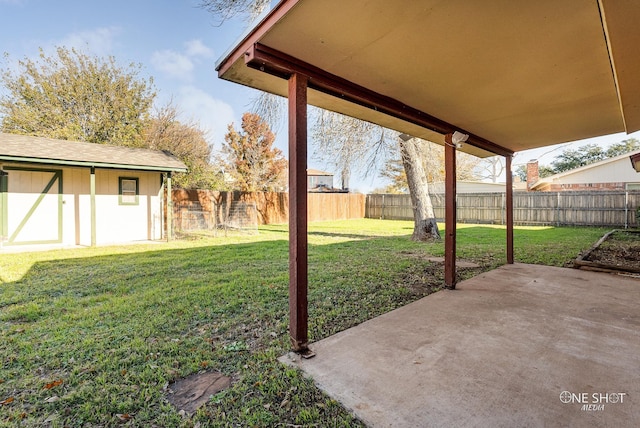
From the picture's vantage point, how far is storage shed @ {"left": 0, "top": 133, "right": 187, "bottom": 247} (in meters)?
7.09

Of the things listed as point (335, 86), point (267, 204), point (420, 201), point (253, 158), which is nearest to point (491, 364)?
point (335, 86)

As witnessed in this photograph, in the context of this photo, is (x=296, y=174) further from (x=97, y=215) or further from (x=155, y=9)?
(x=155, y=9)

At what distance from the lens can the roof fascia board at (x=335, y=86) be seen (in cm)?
207

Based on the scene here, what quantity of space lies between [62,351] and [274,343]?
1606 mm

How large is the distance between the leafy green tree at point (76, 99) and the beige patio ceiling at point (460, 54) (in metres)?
15.3

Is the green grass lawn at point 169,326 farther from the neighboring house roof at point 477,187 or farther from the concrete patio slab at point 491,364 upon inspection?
the neighboring house roof at point 477,187

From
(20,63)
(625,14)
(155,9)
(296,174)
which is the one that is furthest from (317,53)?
(20,63)

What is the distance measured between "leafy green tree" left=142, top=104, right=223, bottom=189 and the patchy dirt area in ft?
48.2

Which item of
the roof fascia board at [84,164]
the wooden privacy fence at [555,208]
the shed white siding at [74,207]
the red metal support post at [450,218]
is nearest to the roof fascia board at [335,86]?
the red metal support post at [450,218]

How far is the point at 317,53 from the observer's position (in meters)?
2.13

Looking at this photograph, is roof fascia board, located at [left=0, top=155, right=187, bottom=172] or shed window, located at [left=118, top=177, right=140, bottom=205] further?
shed window, located at [left=118, top=177, right=140, bottom=205]

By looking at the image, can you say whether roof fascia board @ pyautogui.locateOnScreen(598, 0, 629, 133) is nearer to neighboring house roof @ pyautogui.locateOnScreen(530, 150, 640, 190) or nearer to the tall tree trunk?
the tall tree trunk

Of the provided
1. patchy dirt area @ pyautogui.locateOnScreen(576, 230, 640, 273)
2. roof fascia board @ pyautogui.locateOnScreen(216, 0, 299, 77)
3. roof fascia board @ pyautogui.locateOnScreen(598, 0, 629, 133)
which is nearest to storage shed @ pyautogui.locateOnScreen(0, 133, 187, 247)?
roof fascia board @ pyautogui.locateOnScreen(216, 0, 299, 77)

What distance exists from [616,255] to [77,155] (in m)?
12.1
